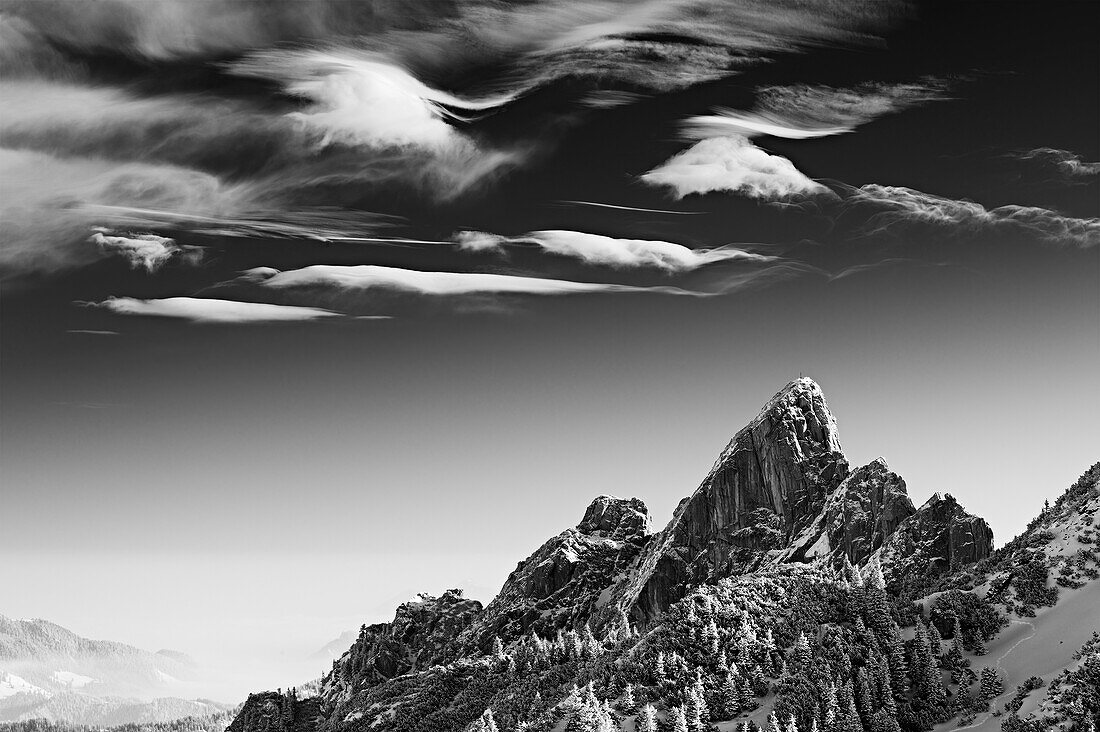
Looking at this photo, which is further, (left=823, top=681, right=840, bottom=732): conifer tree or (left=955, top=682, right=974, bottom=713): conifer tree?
(left=955, top=682, right=974, bottom=713): conifer tree

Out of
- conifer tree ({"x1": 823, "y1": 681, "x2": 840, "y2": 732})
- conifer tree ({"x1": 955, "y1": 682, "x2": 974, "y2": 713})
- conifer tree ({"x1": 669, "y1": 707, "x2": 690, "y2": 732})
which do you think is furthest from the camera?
conifer tree ({"x1": 669, "y1": 707, "x2": 690, "y2": 732})

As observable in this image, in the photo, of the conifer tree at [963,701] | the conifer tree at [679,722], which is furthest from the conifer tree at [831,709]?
the conifer tree at [679,722]

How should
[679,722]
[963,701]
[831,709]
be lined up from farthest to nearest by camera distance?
[679,722] < [963,701] < [831,709]

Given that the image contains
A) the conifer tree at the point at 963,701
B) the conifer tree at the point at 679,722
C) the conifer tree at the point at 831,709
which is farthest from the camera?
the conifer tree at the point at 679,722

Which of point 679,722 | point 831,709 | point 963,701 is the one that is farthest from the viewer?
point 679,722

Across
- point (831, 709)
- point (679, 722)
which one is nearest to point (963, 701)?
point (831, 709)

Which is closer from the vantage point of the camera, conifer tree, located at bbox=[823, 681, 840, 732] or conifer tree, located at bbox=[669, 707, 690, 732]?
conifer tree, located at bbox=[823, 681, 840, 732]

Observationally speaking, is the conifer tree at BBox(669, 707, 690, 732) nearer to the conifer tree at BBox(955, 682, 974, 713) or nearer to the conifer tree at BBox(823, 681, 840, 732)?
the conifer tree at BBox(823, 681, 840, 732)

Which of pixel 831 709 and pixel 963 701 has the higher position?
pixel 831 709

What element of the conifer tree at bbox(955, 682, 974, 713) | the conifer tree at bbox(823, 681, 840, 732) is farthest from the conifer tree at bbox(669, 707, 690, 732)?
the conifer tree at bbox(955, 682, 974, 713)

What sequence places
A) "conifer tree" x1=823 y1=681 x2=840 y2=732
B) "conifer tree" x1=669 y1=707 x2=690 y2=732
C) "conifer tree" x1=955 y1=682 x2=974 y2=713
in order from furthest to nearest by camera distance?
"conifer tree" x1=669 y1=707 x2=690 y2=732
"conifer tree" x1=955 y1=682 x2=974 y2=713
"conifer tree" x1=823 y1=681 x2=840 y2=732

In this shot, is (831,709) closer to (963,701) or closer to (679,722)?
(963,701)

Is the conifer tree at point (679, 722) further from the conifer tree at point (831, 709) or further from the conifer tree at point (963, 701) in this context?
the conifer tree at point (963, 701)

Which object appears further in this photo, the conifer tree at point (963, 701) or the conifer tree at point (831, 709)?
the conifer tree at point (963, 701)
